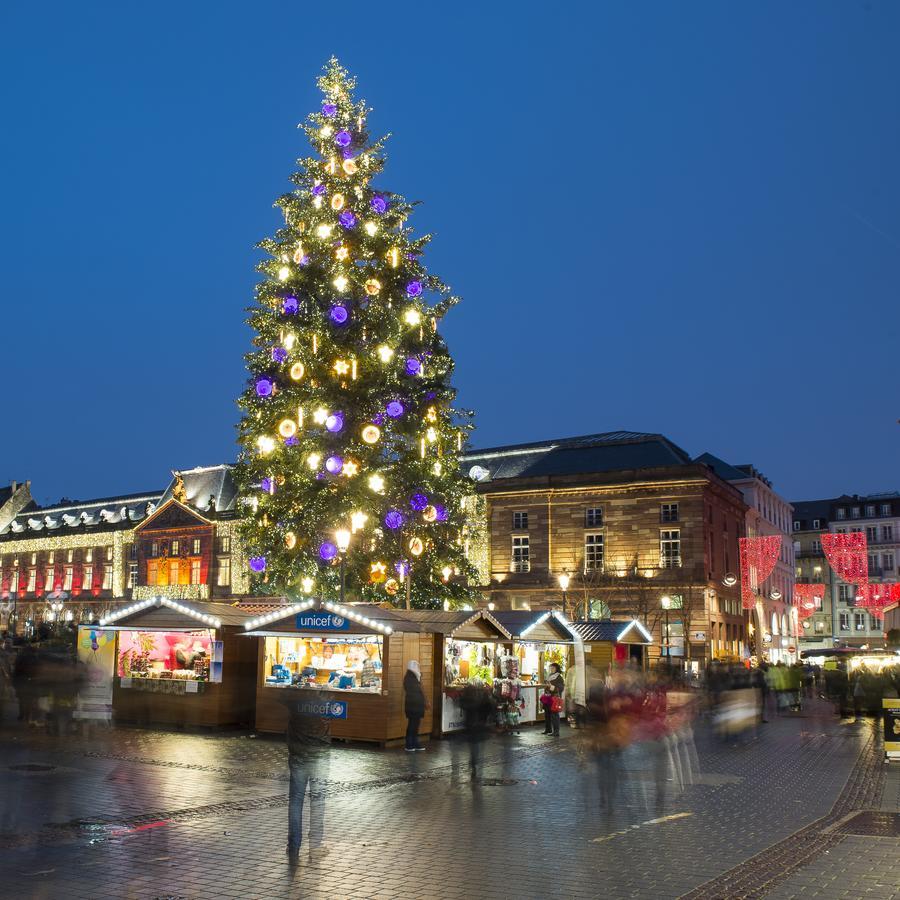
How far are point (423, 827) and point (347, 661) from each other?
10.7 meters

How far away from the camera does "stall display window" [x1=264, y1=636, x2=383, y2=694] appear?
2302 cm

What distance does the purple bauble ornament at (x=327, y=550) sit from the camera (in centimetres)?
3144

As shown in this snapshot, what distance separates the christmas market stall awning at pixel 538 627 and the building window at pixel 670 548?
2999 centimetres

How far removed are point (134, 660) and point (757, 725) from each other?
18220 mm

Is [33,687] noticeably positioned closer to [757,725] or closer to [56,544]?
[757,725]

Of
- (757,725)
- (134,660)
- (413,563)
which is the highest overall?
(413,563)

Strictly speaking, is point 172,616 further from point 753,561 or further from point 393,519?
point 753,561

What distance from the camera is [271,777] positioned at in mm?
17125

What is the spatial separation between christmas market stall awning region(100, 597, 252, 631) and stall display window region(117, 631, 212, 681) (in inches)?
11.9

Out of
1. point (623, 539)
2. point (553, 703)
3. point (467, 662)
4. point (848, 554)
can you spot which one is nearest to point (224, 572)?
point (623, 539)

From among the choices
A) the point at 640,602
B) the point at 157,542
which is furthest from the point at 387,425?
the point at 157,542

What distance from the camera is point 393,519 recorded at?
3159 cm

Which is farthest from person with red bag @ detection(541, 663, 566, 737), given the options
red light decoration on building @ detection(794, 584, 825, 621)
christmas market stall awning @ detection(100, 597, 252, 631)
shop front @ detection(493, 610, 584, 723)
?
red light decoration on building @ detection(794, 584, 825, 621)

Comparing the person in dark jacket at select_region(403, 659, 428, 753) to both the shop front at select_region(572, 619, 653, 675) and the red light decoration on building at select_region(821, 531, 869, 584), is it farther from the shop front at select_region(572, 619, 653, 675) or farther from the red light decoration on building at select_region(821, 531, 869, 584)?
the red light decoration on building at select_region(821, 531, 869, 584)
